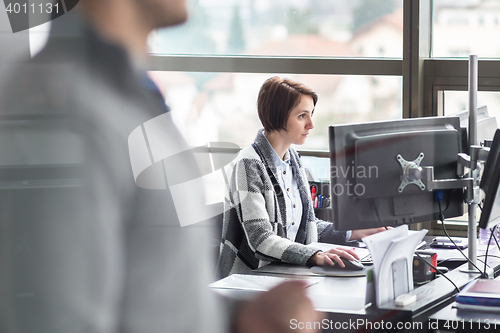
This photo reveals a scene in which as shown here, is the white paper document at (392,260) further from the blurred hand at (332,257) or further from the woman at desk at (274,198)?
the woman at desk at (274,198)

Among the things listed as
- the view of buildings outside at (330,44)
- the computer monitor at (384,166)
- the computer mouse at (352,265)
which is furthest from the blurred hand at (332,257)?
the view of buildings outside at (330,44)

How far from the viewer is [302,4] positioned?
118 inches

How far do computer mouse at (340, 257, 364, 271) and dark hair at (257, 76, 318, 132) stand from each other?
26.5 inches

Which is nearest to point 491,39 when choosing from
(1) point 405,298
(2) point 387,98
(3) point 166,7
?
(2) point 387,98

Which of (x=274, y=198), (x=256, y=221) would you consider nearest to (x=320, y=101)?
(x=274, y=198)

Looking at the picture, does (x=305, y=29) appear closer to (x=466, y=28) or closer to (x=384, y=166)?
(x=466, y=28)

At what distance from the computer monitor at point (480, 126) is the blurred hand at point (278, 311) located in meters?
1.39

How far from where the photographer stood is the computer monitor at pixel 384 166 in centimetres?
144

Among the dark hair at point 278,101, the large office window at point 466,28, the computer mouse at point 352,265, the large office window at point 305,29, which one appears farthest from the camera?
the large office window at point 305,29

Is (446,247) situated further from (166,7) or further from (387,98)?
(166,7)

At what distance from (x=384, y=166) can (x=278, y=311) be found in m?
1.19

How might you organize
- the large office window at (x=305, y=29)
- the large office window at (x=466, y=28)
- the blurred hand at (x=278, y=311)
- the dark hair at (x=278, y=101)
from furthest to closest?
the large office window at (x=305, y=29) → the large office window at (x=466, y=28) → the dark hair at (x=278, y=101) → the blurred hand at (x=278, y=311)

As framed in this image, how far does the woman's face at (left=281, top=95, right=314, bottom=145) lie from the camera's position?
210 centimetres

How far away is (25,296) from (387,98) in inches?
107
